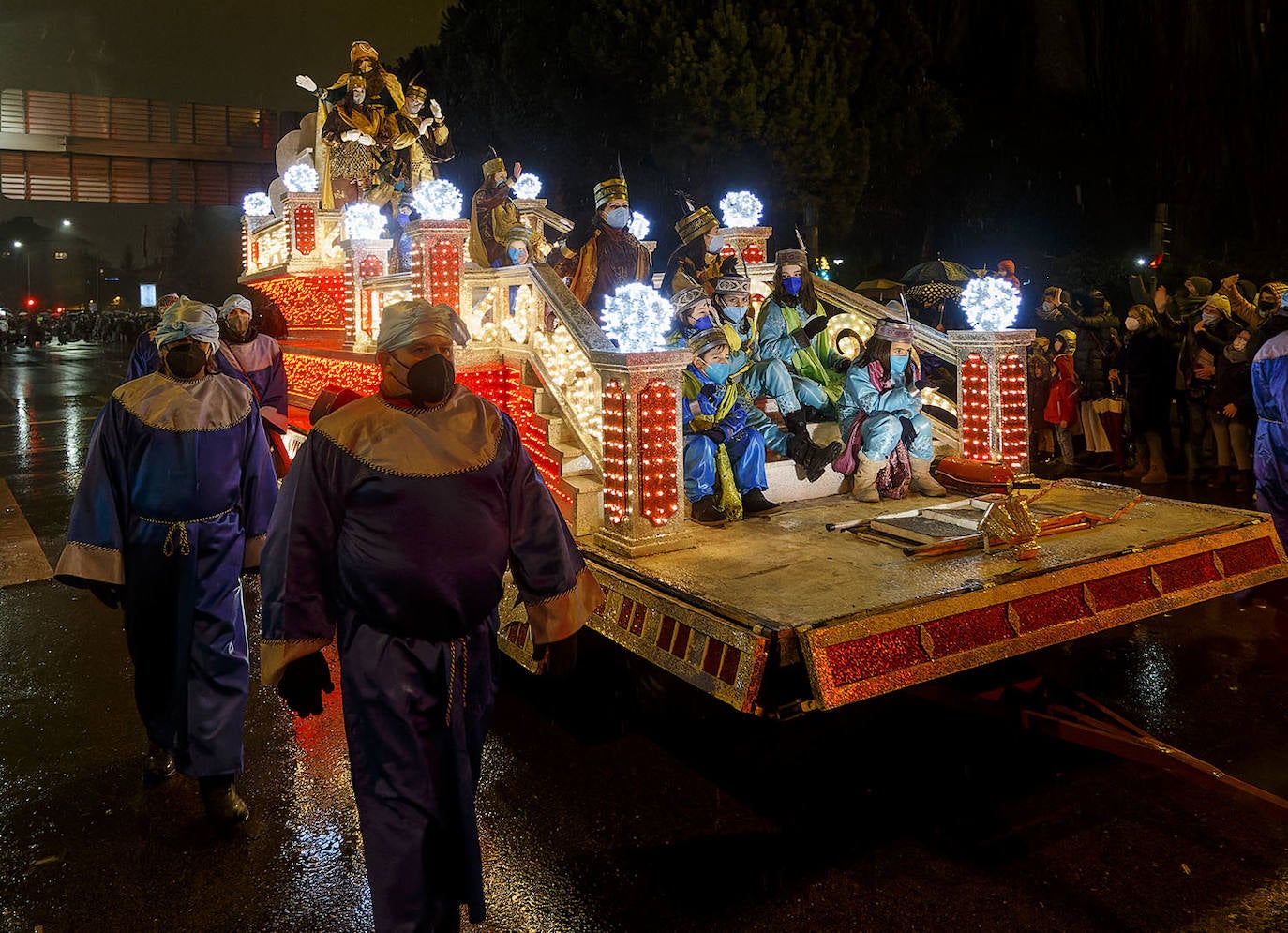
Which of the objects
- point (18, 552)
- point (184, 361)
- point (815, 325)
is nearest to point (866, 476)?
point (815, 325)

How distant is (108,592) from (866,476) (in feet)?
16.5

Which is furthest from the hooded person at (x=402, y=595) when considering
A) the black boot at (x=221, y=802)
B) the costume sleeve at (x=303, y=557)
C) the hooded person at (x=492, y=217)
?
the hooded person at (x=492, y=217)

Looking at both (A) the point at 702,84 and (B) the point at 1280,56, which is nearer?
(A) the point at 702,84

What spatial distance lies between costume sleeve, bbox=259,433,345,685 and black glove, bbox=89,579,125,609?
166 cm

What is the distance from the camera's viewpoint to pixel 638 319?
5914 mm

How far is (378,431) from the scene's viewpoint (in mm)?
3123

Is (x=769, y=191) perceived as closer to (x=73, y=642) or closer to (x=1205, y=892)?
(x=73, y=642)

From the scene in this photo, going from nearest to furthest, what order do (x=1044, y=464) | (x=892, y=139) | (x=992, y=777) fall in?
(x=992, y=777) < (x=1044, y=464) < (x=892, y=139)

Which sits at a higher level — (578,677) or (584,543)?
(584,543)

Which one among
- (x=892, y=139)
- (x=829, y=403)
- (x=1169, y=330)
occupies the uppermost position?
(x=892, y=139)

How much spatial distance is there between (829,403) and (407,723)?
5633 mm

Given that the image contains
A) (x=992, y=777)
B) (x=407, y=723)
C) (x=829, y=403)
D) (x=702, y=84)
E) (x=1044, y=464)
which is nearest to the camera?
(x=407, y=723)

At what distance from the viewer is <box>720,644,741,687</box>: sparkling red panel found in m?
4.31

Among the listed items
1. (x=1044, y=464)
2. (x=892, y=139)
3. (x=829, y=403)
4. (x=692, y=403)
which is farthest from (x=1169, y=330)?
(x=892, y=139)
